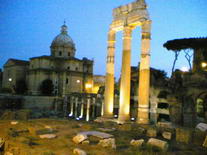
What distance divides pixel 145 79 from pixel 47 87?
3035cm

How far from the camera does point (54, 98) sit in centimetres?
3375

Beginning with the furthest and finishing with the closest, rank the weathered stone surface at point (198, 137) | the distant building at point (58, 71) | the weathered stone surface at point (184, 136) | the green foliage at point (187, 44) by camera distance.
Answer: the distant building at point (58, 71)
the green foliage at point (187, 44)
the weathered stone surface at point (184, 136)
the weathered stone surface at point (198, 137)

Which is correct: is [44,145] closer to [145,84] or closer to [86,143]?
[86,143]

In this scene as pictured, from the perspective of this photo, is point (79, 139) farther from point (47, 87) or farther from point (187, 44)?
point (47, 87)

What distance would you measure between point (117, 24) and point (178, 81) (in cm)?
1011

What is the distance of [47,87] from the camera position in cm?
3978

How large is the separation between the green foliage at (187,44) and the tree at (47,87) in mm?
22500

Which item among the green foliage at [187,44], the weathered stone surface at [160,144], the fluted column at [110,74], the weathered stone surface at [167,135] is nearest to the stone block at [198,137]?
the weathered stone surface at [167,135]

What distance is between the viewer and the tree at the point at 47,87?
39.5 m

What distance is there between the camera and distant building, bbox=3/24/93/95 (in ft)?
136

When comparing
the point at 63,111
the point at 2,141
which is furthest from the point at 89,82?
the point at 2,141

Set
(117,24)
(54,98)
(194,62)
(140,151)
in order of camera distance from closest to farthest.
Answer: (140,151) < (117,24) < (194,62) < (54,98)

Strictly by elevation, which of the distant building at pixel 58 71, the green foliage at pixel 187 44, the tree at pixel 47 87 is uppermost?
the green foliage at pixel 187 44

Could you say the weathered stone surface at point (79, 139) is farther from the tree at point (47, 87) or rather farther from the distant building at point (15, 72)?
the distant building at point (15, 72)
